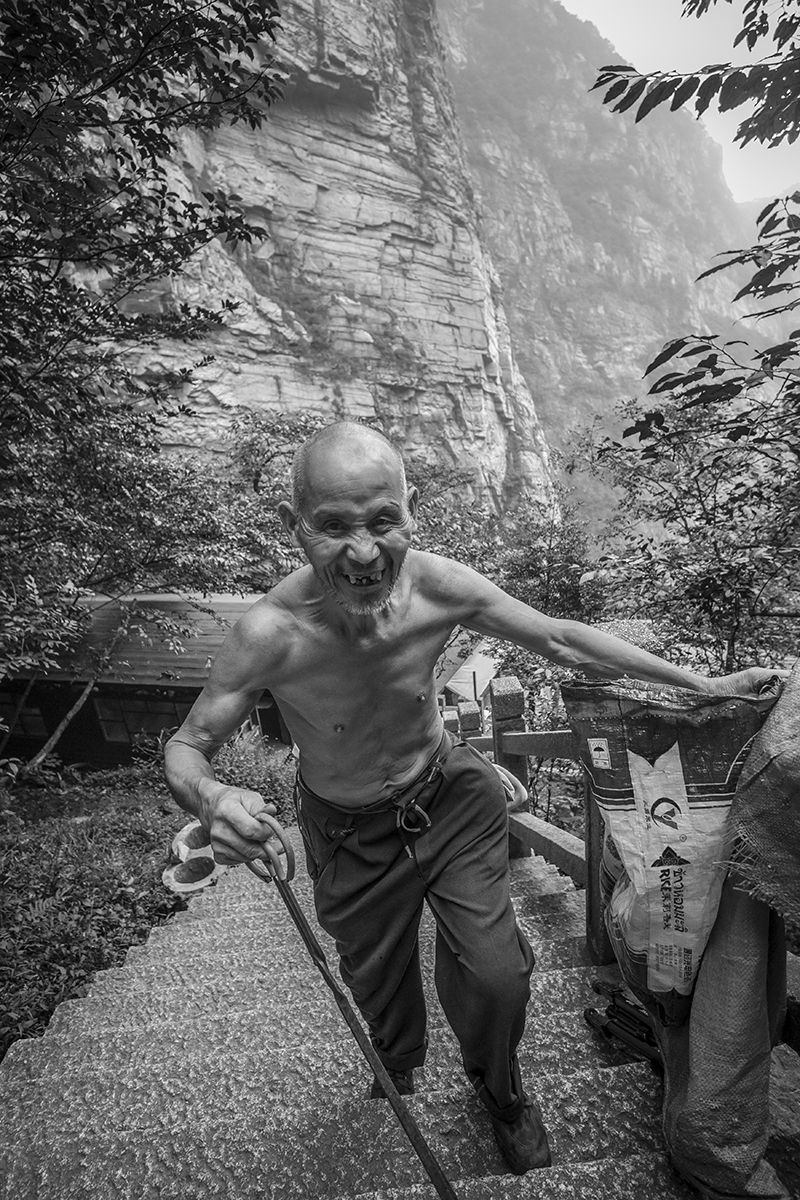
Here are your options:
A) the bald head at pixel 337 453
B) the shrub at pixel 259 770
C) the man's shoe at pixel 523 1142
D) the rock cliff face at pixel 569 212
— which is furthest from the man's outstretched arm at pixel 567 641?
the rock cliff face at pixel 569 212

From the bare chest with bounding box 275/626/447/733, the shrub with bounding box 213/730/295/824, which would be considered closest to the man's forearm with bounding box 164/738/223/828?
the bare chest with bounding box 275/626/447/733

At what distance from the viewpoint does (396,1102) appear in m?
1.35

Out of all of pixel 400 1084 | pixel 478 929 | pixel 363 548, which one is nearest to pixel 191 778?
pixel 363 548

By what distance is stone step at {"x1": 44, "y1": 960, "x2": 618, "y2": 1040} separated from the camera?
294 centimetres

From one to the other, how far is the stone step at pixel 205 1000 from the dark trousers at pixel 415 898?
35.2 inches

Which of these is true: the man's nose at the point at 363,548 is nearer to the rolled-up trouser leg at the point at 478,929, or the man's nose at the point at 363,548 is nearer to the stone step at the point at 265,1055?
the rolled-up trouser leg at the point at 478,929

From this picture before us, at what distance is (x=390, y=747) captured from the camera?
212 centimetres

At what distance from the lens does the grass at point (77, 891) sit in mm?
4160

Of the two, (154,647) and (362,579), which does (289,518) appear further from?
(154,647)

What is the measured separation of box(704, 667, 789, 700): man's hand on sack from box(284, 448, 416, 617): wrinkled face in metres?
0.95

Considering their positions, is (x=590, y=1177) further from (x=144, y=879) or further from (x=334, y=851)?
(x=144, y=879)

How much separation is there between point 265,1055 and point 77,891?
12.6 ft

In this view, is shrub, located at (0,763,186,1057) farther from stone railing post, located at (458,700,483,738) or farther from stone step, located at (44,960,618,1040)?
stone railing post, located at (458,700,483,738)

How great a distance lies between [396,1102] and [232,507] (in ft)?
43.2
